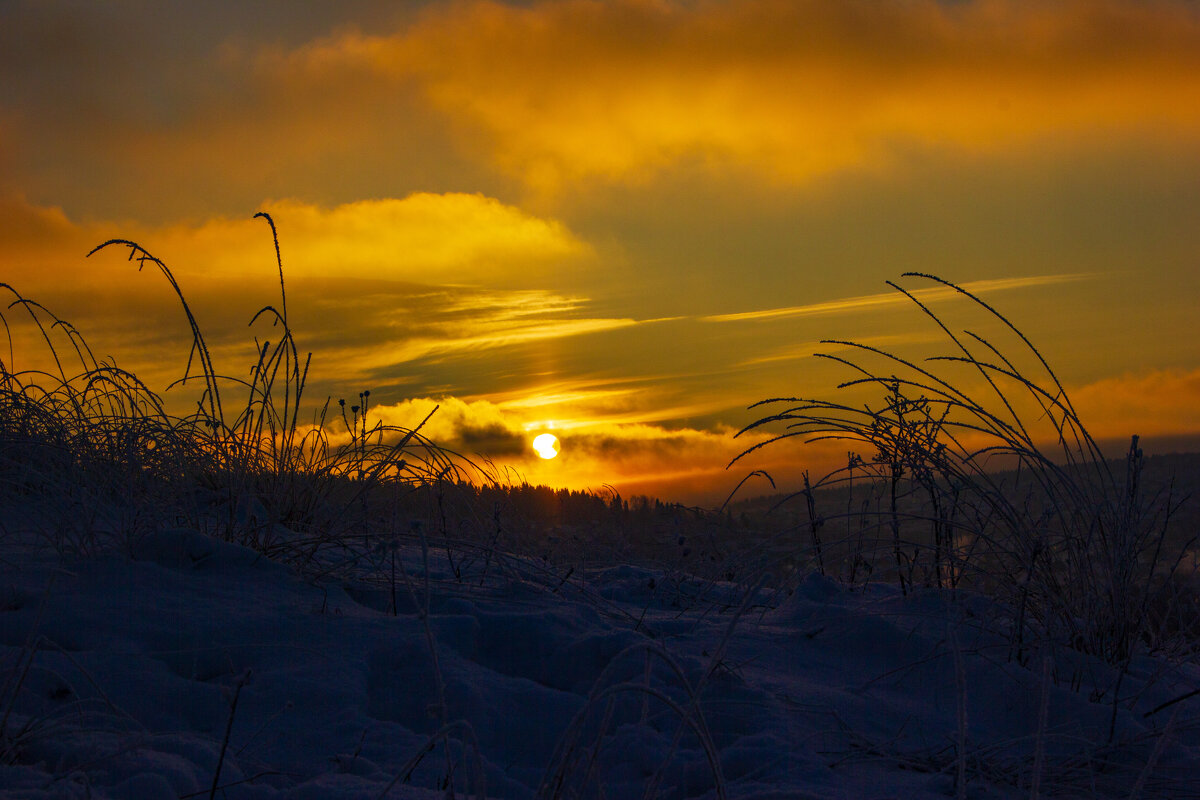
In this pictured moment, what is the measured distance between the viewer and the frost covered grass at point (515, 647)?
6.04 feet

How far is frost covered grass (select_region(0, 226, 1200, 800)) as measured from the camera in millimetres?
1842

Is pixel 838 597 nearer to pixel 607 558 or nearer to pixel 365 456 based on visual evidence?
pixel 607 558

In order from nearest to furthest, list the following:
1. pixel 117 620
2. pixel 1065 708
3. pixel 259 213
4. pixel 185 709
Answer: pixel 185 709 < pixel 117 620 < pixel 1065 708 < pixel 259 213

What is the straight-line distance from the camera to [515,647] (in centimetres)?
268

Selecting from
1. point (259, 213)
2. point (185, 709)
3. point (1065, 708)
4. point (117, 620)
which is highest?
point (259, 213)

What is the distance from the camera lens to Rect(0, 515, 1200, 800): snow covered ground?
171cm

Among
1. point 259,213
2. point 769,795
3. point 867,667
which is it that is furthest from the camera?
point 259,213

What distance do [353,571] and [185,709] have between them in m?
1.04

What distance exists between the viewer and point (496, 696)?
91.4 inches

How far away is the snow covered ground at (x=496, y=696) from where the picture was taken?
1.71 metres

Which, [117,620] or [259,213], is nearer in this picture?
[117,620]

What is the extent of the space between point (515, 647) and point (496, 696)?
36 cm

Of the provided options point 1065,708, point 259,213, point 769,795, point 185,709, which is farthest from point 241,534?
point 1065,708

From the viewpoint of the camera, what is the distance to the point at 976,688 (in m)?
2.77
